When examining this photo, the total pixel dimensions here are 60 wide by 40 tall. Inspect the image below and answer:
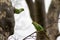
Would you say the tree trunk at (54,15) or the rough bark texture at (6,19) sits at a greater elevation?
the rough bark texture at (6,19)

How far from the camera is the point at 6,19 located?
0.30 m

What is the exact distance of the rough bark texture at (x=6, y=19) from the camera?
0.29 meters

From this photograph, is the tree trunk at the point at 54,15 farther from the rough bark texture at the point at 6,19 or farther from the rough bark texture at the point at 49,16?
the rough bark texture at the point at 6,19

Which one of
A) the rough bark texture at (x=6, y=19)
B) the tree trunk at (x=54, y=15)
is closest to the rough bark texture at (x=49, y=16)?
the tree trunk at (x=54, y=15)

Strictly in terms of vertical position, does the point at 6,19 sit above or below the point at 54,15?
above

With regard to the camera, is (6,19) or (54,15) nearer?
(6,19)

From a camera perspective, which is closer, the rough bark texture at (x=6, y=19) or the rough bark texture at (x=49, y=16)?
the rough bark texture at (x=6, y=19)

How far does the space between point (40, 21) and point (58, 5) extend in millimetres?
128

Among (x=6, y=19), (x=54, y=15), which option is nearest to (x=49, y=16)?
(x=54, y=15)

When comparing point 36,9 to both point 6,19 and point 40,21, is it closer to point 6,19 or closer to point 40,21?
point 40,21

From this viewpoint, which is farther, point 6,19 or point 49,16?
point 49,16

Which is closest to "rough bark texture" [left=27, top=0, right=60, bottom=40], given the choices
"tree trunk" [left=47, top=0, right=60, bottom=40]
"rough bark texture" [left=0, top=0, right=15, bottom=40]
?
"tree trunk" [left=47, top=0, right=60, bottom=40]

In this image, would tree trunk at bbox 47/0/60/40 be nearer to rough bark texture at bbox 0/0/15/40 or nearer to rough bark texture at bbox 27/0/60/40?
rough bark texture at bbox 27/0/60/40

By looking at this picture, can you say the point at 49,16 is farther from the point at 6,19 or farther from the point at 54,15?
the point at 6,19
